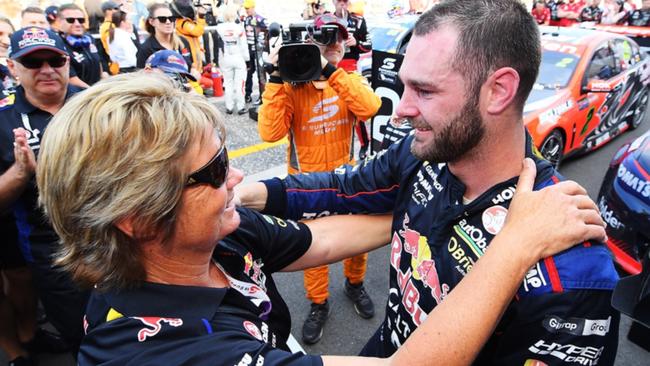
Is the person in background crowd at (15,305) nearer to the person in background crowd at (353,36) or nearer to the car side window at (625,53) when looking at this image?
the person in background crowd at (353,36)

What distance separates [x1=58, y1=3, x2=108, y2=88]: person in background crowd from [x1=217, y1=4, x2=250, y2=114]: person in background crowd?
2.49 meters

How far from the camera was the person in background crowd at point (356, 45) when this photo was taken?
4344 millimetres

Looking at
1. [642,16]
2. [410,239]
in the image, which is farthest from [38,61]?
[642,16]

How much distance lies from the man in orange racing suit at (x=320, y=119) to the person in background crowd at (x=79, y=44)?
294 centimetres

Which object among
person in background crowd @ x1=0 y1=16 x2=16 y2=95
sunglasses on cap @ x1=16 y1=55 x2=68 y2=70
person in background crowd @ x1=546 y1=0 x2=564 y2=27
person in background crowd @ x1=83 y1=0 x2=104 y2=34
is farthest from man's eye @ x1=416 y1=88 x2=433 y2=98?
person in background crowd @ x1=546 y1=0 x2=564 y2=27

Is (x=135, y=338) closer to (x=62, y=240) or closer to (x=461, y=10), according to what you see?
(x=62, y=240)

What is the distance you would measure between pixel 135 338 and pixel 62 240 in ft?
1.27

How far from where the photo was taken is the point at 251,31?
839 centimetres

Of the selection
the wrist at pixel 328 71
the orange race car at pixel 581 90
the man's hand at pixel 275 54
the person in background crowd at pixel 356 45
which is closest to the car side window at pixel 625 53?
the orange race car at pixel 581 90

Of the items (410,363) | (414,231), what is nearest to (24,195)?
(414,231)

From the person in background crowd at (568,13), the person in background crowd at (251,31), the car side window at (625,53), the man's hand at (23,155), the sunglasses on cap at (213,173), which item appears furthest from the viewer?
the person in background crowd at (568,13)

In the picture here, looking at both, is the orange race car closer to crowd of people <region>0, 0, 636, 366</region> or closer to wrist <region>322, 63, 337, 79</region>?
wrist <region>322, 63, 337, 79</region>

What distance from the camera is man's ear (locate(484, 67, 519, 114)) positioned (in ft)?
4.28

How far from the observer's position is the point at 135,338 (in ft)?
3.48
